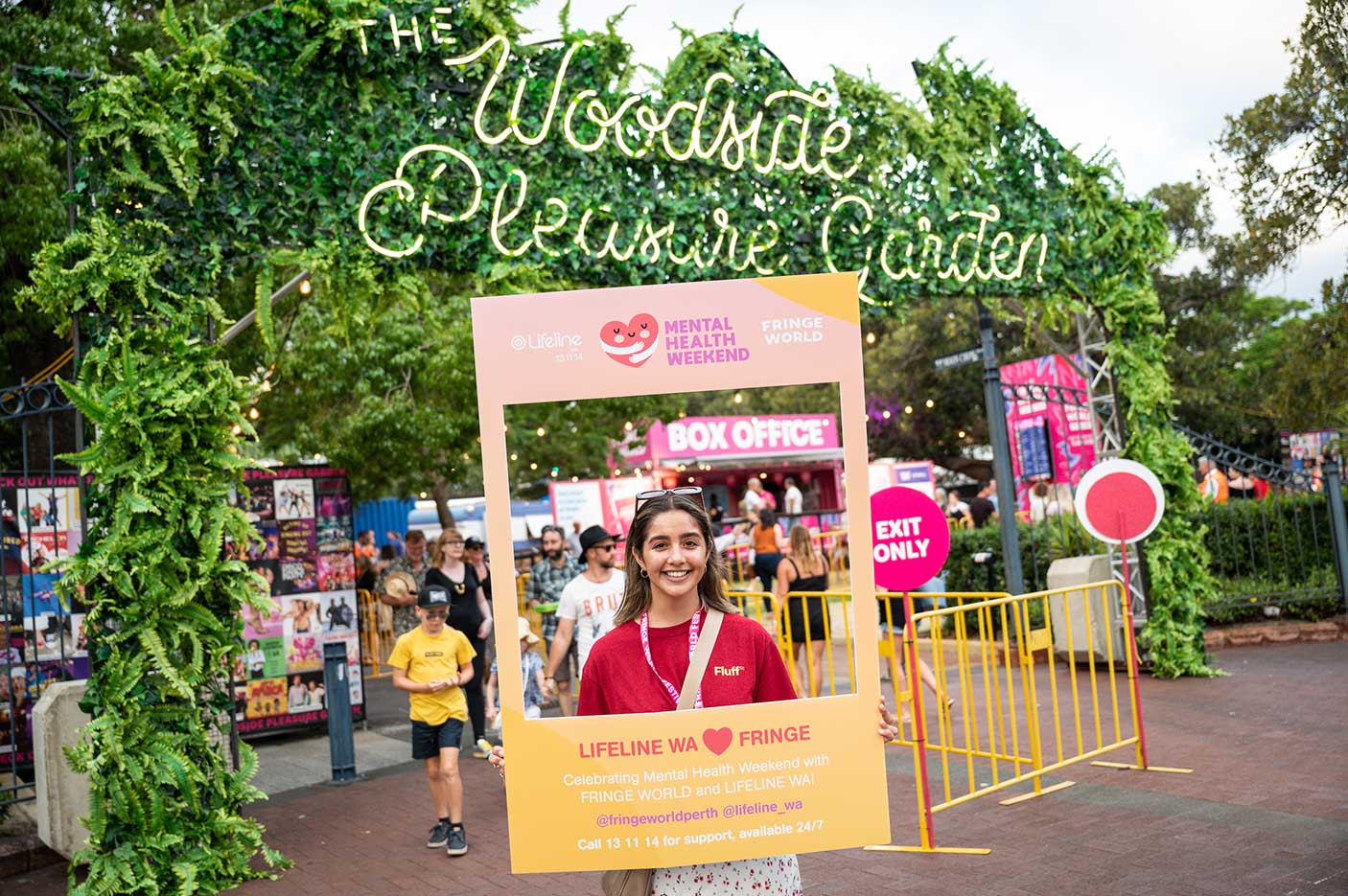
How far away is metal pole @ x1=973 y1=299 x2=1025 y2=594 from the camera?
10.4m

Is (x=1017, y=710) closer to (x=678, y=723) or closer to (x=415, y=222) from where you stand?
(x=415, y=222)

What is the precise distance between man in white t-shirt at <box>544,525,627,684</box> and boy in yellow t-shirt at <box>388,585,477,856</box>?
27.1 inches

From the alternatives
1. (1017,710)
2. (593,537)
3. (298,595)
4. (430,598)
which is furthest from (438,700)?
(1017,710)

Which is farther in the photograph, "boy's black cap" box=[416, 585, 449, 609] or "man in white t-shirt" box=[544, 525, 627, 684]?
"man in white t-shirt" box=[544, 525, 627, 684]

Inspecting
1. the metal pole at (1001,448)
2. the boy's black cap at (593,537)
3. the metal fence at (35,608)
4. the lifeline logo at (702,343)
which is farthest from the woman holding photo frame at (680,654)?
the metal pole at (1001,448)

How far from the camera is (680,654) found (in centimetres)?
305

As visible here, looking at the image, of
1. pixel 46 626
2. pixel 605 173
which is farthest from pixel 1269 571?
pixel 46 626

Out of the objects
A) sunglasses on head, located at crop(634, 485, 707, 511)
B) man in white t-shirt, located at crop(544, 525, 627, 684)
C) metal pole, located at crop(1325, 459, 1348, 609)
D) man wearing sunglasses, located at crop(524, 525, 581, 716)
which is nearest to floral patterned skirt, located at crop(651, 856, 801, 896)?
sunglasses on head, located at crop(634, 485, 707, 511)

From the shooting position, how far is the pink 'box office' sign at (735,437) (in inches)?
1099

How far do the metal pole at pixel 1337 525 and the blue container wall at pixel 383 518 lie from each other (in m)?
20.5

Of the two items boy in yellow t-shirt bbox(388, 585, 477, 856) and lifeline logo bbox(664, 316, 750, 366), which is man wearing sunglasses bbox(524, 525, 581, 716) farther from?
lifeline logo bbox(664, 316, 750, 366)

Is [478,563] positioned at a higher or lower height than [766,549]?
higher

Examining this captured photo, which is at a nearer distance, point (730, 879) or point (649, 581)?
point (730, 879)

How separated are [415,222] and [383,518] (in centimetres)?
2180
